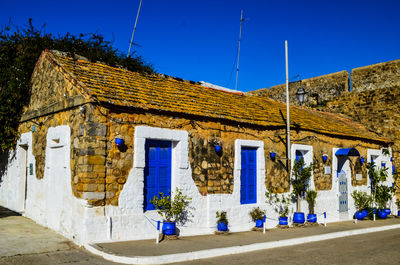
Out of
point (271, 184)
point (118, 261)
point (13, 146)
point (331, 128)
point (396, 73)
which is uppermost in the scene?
point (396, 73)

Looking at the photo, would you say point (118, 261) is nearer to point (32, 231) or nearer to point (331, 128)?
point (32, 231)

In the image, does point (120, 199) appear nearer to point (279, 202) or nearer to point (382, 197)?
point (279, 202)

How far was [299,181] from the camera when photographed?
39.5 ft

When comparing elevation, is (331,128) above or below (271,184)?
above

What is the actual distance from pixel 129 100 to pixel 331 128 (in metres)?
9.50

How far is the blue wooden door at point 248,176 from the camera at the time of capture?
36.0 ft

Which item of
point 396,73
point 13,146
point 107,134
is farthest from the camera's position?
point 396,73

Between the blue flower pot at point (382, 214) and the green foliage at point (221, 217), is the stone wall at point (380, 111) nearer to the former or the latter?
the blue flower pot at point (382, 214)

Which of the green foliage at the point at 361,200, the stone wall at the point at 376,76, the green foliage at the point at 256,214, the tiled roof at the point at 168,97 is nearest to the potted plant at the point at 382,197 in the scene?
the green foliage at the point at 361,200

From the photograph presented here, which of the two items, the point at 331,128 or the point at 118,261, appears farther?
the point at 331,128

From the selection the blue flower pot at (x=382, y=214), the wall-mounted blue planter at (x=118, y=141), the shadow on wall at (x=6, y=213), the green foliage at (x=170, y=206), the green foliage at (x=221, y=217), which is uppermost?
the wall-mounted blue planter at (x=118, y=141)

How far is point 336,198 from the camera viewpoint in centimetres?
1403

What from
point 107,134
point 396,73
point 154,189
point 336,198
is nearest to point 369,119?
point 396,73

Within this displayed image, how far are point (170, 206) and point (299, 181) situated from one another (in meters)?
5.40
